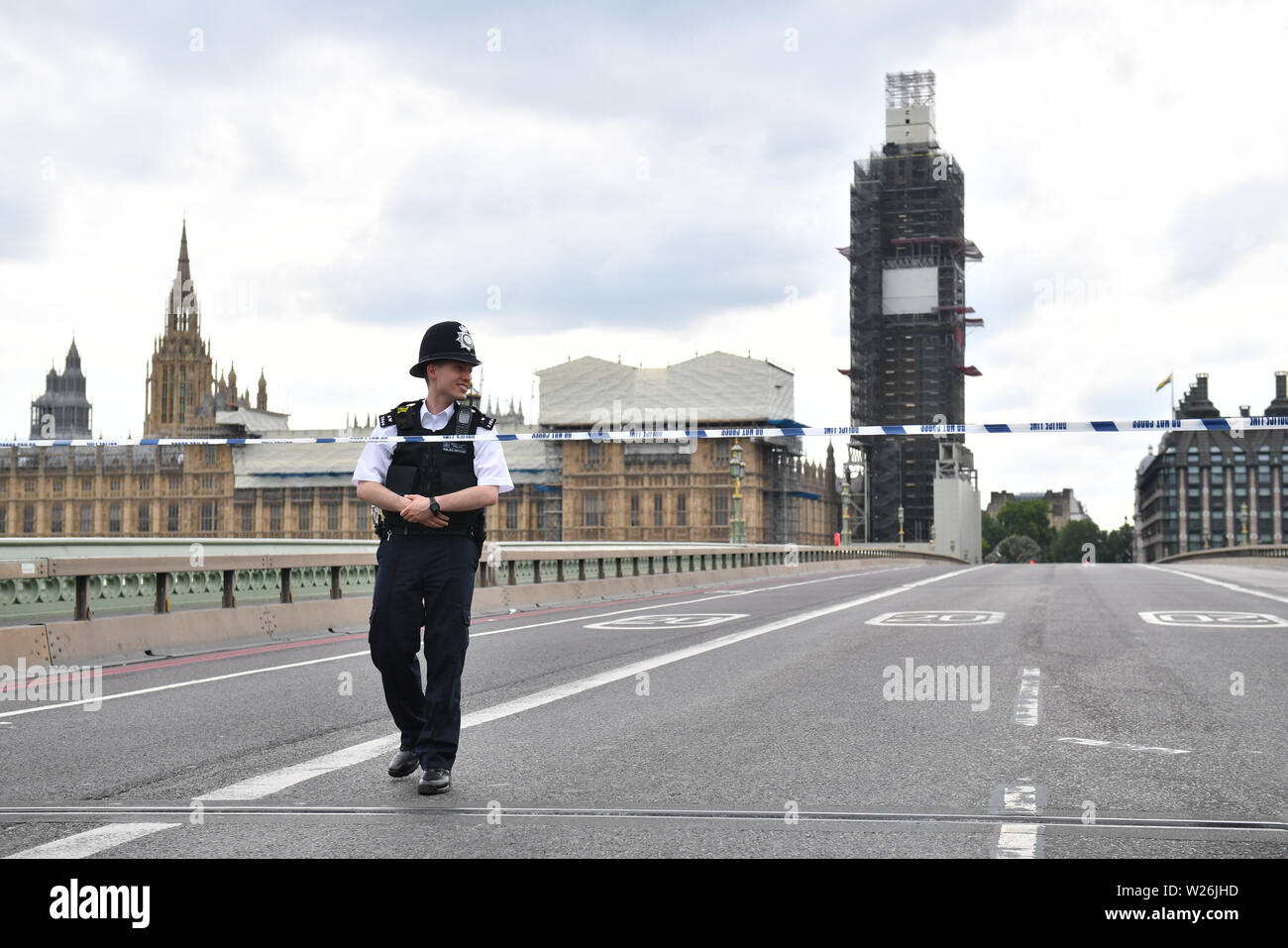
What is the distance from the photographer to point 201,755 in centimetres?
706

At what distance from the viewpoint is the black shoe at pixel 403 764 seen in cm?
620

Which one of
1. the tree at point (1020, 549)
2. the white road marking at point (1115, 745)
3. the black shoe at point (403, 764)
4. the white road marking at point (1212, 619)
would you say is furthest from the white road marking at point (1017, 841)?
the tree at point (1020, 549)

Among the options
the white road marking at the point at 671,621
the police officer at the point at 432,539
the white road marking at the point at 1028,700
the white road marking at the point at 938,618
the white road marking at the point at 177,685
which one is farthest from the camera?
the white road marking at the point at 671,621

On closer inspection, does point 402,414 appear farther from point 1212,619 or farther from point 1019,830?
point 1212,619

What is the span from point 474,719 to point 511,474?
379 feet

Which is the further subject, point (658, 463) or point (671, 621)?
point (658, 463)

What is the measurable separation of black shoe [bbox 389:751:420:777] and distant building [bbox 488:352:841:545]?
354 feet

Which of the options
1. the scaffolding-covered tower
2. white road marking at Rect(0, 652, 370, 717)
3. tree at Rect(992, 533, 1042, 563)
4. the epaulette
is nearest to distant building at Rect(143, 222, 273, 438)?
the scaffolding-covered tower

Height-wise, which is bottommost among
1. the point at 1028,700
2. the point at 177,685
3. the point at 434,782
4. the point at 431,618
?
the point at 177,685

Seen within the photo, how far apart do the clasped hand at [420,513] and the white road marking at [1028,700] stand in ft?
12.7

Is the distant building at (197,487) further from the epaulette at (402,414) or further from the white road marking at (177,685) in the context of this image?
the epaulette at (402,414)

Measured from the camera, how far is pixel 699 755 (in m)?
6.87

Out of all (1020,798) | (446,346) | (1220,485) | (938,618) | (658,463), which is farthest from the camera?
(1220,485)

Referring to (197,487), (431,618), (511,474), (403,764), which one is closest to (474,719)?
(403,764)
